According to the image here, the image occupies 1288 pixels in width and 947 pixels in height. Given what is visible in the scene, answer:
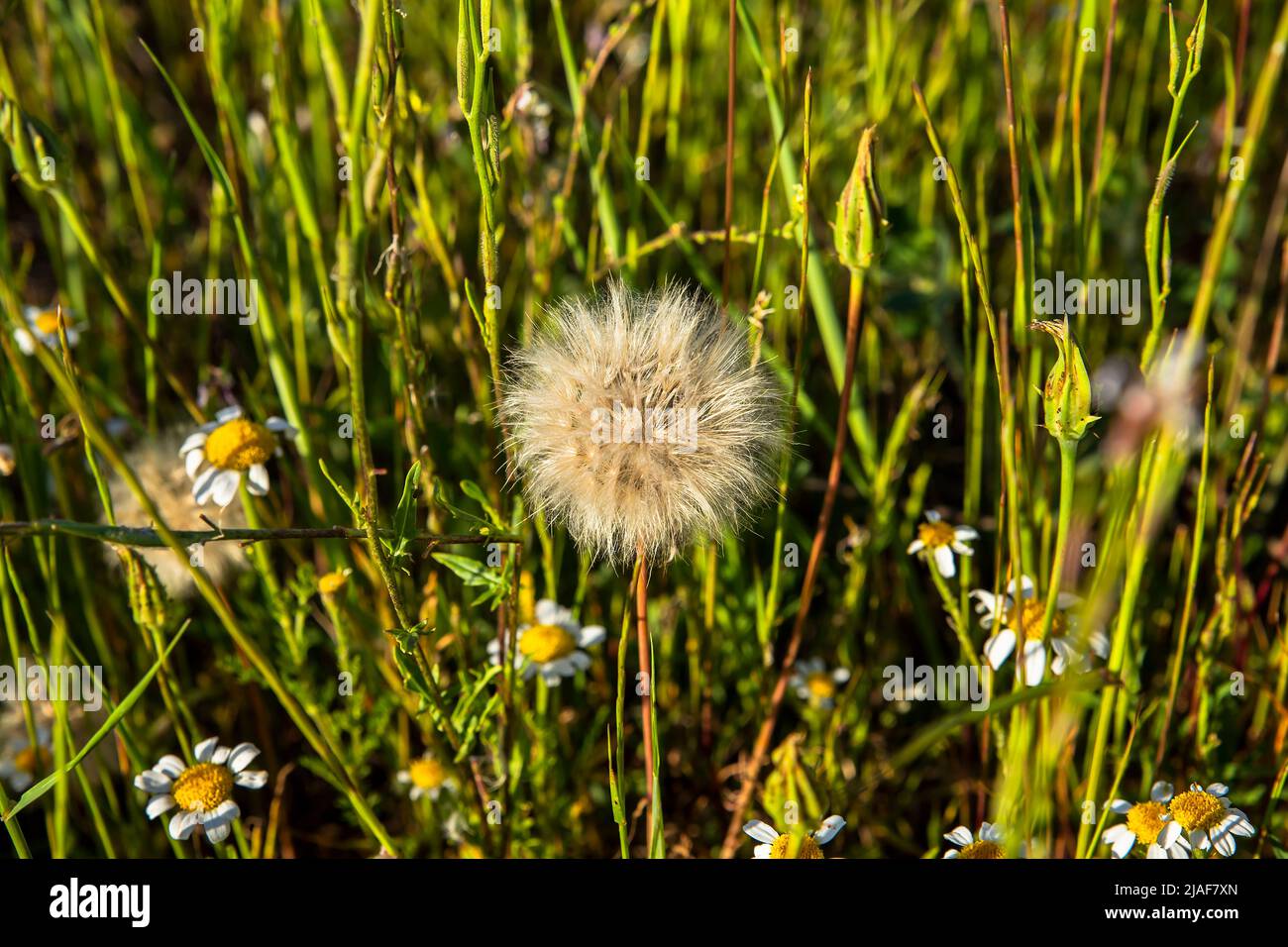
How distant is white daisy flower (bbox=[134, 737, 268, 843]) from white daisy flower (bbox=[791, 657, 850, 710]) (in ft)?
2.00

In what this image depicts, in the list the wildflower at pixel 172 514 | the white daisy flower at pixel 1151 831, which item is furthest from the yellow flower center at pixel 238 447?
the white daisy flower at pixel 1151 831

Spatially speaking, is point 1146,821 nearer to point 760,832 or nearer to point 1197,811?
point 1197,811

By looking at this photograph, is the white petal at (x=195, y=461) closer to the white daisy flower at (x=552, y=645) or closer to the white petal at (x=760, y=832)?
the white daisy flower at (x=552, y=645)

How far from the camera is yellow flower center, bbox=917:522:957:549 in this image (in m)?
1.13

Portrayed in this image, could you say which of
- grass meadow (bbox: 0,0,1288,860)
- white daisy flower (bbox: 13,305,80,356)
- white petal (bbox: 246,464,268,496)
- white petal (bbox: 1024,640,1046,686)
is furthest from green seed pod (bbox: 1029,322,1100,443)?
white daisy flower (bbox: 13,305,80,356)

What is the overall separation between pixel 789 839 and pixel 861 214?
0.57m

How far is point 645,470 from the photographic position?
2.77 feet

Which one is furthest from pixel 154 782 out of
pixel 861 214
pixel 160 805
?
pixel 861 214

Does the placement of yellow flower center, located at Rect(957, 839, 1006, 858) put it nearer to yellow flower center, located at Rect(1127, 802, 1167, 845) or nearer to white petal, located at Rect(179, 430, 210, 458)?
yellow flower center, located at Rect(1127, 802, 1167, 845)

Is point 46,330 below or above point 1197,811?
above

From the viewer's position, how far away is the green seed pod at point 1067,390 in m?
0.73
